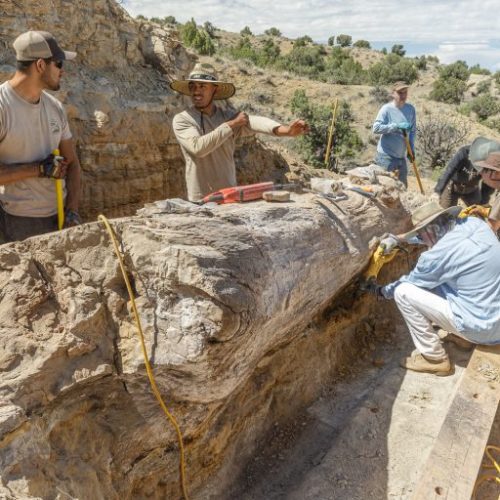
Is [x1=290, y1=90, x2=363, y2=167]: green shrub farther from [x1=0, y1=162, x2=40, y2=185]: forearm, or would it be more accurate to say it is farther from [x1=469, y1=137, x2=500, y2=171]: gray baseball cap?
[x1=0, y1=162, x2=40, y2=185]: forearm

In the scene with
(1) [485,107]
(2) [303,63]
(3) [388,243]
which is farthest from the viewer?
(2) [303,63]

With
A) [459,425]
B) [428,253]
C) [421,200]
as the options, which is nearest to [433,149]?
[421,200]

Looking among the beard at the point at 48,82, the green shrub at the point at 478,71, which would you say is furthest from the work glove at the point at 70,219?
the green shrub at the point at 478,71

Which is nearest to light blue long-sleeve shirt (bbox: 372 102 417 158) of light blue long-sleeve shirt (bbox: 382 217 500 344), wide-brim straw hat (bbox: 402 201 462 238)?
wide-brim straw hat (bbox: 402 201 462 238)

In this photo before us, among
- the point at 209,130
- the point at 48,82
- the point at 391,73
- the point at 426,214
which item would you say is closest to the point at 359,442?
the point at 426,214

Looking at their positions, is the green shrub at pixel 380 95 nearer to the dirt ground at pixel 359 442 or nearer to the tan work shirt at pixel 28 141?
the dirt ground at pixel 359 442

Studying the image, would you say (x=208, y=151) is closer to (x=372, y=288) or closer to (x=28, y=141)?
(x=28, y=141)

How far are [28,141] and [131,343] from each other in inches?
56.6

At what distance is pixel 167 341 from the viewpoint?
2.51 m

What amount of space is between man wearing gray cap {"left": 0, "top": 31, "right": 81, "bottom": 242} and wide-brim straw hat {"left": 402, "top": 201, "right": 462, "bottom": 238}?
2.88 metres

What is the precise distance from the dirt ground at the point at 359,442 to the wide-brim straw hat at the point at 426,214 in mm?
1115

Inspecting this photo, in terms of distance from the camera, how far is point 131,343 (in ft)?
8.32

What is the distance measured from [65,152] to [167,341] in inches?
61.9

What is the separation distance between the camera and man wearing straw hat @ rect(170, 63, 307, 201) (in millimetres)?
3580
